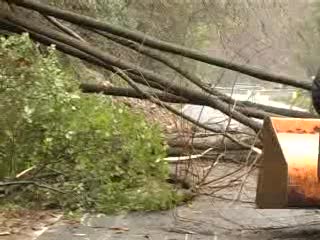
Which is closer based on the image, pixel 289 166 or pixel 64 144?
pixel 289 166

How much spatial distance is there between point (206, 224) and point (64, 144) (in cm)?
178

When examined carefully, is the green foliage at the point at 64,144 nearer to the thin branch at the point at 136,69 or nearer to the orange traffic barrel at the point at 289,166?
the thin branch at the point at 136,69

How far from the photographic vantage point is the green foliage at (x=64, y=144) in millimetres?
8180

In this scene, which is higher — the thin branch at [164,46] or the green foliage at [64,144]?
the thin branch at [164,46]

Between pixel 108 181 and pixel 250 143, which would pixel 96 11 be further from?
pixel 108 181

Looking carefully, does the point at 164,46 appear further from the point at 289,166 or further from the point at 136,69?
the point at 289,166

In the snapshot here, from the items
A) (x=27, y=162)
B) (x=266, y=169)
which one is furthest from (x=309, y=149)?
(x=27, y=162)

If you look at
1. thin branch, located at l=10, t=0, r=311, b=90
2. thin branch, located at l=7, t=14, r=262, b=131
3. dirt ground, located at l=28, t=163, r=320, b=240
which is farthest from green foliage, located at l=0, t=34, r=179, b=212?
thin branch, located at l=10, t=0, r=311, b=90

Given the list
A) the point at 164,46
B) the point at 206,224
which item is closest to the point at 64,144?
the point at 206,224

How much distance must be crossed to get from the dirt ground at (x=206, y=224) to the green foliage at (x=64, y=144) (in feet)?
1.18

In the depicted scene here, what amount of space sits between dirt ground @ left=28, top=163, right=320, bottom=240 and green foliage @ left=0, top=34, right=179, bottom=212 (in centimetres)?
36

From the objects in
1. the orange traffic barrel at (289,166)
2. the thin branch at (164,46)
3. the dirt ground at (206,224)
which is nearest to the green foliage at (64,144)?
the dirt ground at (206,224)

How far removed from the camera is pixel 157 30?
16.3 metres

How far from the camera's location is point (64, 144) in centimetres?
840
